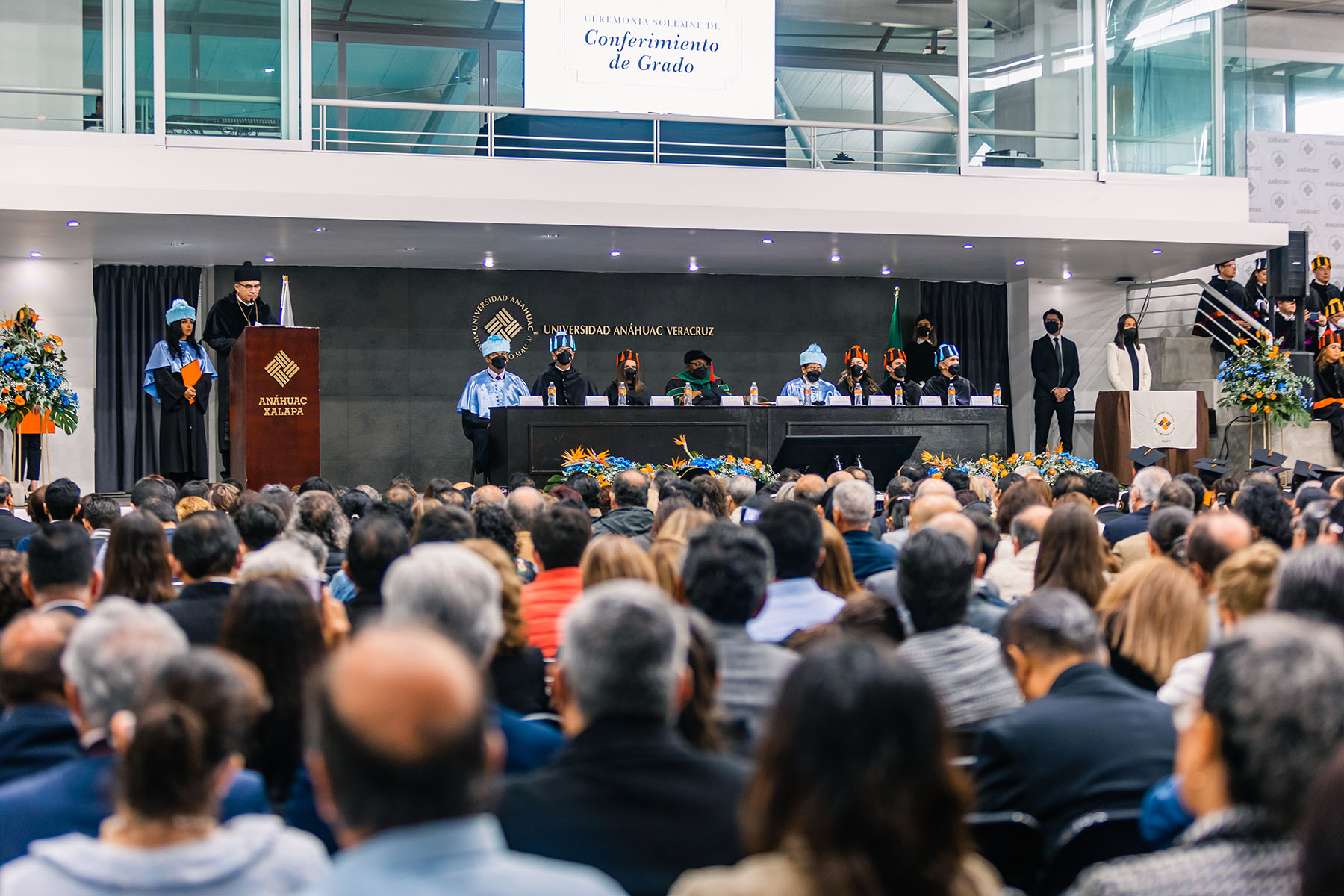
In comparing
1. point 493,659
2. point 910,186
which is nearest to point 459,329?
point 910,186

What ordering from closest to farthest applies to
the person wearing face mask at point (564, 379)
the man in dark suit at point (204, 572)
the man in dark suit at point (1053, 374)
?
the man in dark suit at point (204, 572)
the person wearing face mask at point (564, 379)
the man in dark suit at point (1053, 374)

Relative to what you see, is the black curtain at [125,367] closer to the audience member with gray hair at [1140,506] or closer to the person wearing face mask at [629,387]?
the person wearing face mask at [629,387]

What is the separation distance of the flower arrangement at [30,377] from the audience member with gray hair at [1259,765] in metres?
9.86

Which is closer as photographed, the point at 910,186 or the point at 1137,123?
the point at 910,186

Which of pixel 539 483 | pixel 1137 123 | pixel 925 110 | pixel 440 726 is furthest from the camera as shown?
pixel 925 110

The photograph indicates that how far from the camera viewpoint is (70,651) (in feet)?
6.51

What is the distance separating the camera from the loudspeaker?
11977mm

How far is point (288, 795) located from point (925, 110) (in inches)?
473

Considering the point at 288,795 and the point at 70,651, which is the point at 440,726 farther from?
the point at 288,795

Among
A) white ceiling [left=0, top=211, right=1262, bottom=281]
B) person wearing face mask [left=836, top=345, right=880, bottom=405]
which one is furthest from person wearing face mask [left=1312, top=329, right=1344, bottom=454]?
person wearing face mask [left=836, top=345, right=880, bottom=405]

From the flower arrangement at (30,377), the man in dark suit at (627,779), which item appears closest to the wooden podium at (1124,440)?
the flower arrangement at (30,377)

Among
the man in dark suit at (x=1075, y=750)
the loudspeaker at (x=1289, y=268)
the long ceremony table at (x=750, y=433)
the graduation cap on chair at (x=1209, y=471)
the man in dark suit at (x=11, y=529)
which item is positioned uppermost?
the loudspeaker at (x=1289, y=268)

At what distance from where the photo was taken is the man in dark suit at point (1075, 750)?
206cm

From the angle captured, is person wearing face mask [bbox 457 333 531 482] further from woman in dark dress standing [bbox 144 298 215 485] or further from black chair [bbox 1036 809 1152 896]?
black chair [bbox 1036 809 1152 896]
